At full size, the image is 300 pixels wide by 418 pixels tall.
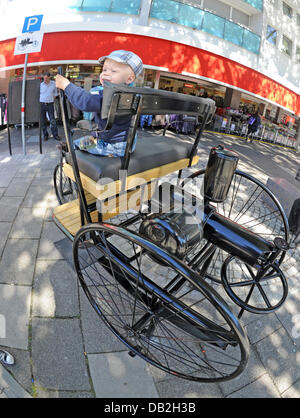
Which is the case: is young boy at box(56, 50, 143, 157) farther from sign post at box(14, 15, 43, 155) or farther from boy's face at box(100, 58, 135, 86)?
sign post at box(14, 15, 43, 155)

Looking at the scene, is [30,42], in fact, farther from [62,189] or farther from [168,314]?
[168,314]

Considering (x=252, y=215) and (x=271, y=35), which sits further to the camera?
(x=271, y=35)

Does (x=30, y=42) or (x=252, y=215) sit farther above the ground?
(x=30, y=42)

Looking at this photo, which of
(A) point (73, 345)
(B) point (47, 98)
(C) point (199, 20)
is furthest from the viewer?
(C) point (199, 20)

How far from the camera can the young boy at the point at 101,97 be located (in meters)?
1.51

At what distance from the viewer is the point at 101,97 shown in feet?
5.21

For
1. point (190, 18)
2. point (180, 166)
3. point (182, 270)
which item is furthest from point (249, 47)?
point (182, 270)

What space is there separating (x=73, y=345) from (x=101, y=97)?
1.76m

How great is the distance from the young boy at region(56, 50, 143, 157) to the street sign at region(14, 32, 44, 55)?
13.2ft

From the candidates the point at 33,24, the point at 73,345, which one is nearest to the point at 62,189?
the point at 73,345

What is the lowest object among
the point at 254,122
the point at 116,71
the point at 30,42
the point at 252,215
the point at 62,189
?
the point at 252,215

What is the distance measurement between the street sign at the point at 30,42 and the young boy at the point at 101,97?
13.2ft

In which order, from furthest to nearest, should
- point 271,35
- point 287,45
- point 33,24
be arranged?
point 287,45 < point 271,35 < point 33,24

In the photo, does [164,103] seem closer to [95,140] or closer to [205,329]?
[95,140]
